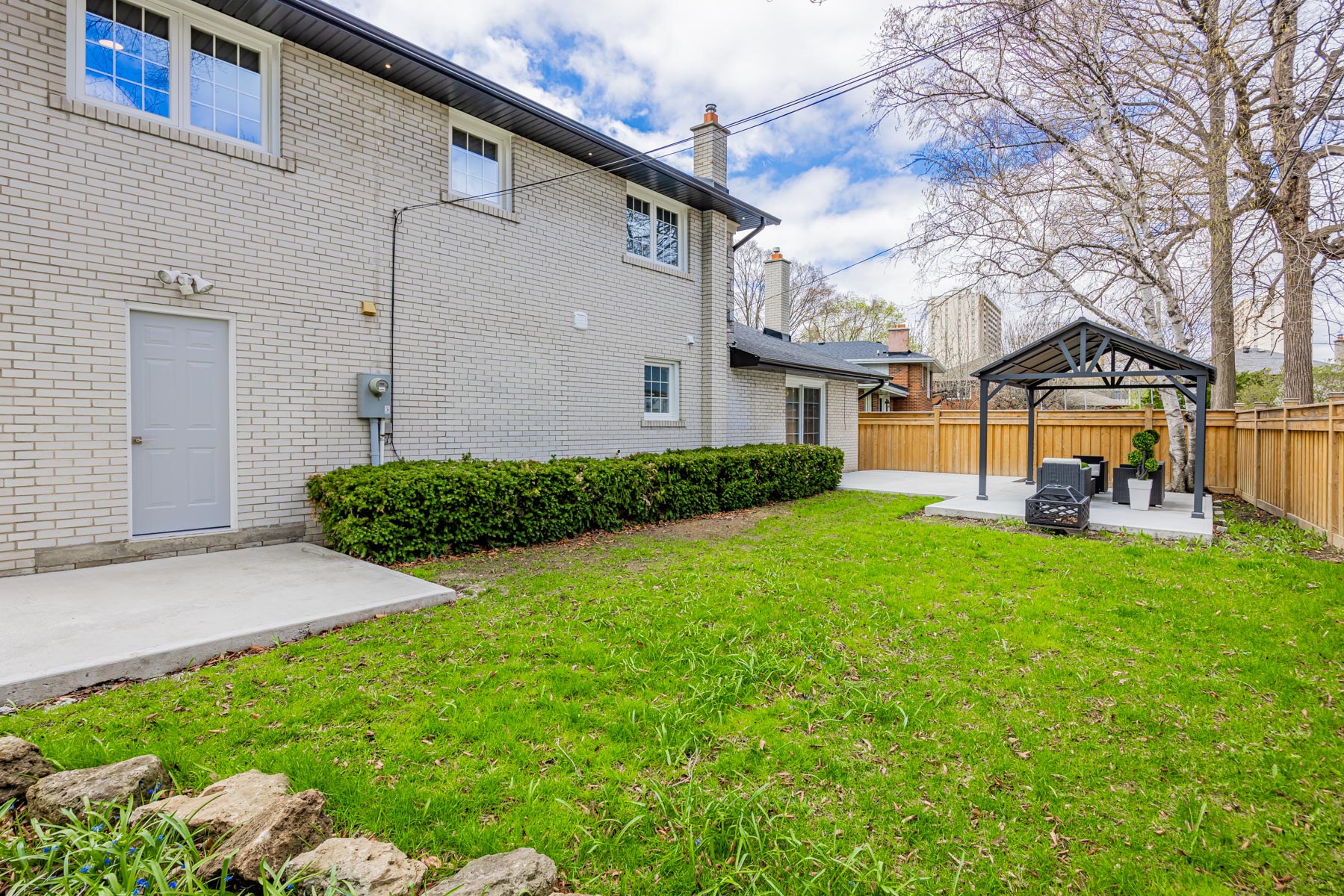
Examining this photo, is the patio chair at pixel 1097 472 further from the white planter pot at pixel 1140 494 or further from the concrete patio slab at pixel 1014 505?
the white planter pot at pixel 1140 494

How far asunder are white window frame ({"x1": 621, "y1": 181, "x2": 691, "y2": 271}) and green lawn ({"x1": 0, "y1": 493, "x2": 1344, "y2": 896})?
7.20m

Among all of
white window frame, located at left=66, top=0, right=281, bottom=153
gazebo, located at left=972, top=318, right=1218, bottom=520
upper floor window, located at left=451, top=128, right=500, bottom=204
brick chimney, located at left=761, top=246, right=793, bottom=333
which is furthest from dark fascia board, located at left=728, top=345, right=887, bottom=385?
white window frame, located at left=66, top=0, right=281, bottom=153

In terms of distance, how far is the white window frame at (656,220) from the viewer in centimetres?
1042

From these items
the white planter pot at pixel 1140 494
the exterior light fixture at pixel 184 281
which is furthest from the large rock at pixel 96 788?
the white planter pot at pixel 1140 494

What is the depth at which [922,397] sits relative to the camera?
22.1m

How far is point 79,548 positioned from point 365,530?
219cm

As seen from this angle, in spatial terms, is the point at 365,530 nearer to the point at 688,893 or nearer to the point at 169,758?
the point at 169,758

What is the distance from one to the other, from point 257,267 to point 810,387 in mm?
11221

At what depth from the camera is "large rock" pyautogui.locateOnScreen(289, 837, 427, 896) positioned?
1.82m

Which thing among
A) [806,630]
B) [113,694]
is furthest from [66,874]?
[806,630]

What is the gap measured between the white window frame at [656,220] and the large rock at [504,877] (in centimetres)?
948

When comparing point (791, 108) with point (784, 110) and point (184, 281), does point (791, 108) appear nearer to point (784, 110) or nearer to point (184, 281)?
point (784, 110)

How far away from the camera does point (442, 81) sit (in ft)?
23.8

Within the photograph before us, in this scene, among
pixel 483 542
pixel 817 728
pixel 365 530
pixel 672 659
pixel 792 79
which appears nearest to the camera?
pixel 817 728
